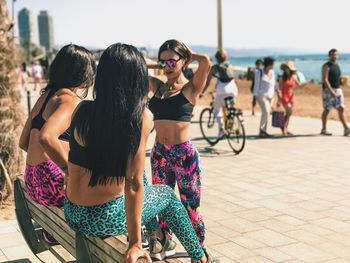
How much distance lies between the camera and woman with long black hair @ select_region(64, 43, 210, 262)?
2.62 metres

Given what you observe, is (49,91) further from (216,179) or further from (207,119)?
(207,119)

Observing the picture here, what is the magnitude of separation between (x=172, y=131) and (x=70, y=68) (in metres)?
1.06

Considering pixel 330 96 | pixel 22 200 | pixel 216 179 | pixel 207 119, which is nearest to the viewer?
pixel 22 200

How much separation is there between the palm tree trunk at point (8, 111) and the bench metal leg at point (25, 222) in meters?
2.13

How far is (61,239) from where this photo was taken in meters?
3.44

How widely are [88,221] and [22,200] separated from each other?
144 centimetres

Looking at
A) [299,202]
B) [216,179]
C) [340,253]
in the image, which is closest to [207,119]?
[216,179]

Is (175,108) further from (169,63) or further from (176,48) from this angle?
(176,48)

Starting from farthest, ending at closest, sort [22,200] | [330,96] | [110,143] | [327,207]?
[330,96]
[327,207]
[22,200]
[110,143]

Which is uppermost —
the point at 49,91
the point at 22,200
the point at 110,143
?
the point at 49,91

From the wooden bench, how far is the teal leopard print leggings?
0.06 meters

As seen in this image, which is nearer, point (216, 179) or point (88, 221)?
point (88, 221)

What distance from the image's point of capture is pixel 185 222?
324cm

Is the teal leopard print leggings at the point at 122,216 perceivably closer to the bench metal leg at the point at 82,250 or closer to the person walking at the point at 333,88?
the bench metal leg at the point at 82,250
